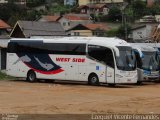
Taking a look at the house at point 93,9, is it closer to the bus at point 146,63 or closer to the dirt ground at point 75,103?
the bus at point 146,63

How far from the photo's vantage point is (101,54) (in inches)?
1277

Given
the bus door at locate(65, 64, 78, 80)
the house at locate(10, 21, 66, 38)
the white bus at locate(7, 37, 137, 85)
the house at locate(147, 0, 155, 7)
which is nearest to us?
the white bus at locate(7, 37, 137, 85)

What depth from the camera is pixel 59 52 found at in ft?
114

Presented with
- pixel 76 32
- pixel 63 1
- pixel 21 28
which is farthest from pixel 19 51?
pixel 63 1

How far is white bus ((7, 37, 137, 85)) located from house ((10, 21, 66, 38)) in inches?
1005

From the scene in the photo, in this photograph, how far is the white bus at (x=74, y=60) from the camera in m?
32.1

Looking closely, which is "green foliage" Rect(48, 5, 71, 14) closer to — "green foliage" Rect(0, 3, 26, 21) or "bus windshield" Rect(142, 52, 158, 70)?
"green foliage" Rect(0, 3, 26, 21)

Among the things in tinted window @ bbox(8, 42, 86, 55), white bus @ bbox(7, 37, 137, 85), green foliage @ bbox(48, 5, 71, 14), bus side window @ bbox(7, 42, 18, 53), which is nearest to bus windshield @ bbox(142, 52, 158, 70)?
white bus @ bbox(7, 37, 137, 85)

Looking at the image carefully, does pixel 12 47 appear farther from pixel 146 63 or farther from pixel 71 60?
pixel 146 63

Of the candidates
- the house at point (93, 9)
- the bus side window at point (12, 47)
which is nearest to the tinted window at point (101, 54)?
the bus side window at point (12, 47)

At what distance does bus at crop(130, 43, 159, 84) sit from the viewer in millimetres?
35125

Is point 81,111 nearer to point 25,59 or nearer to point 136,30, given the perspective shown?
point 25,59

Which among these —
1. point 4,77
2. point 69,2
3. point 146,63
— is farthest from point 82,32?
point 146,63

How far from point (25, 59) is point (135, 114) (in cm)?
1966
